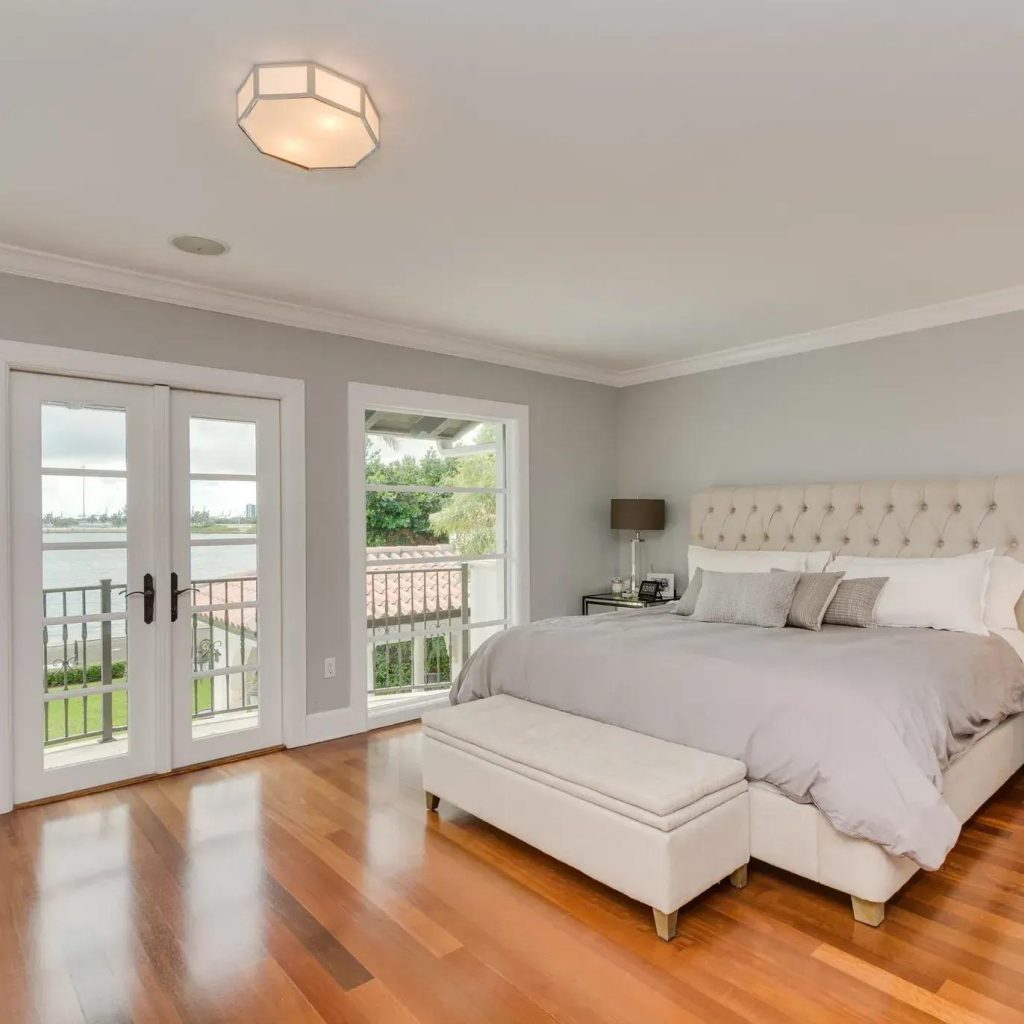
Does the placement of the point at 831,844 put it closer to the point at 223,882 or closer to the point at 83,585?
the point at 223,882

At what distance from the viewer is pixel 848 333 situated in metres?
4.21

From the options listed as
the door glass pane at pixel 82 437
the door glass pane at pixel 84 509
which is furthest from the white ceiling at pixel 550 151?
the door glass pane at pixel 84 509

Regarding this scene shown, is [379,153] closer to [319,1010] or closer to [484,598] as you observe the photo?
[319,1010]

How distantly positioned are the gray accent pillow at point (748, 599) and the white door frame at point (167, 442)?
2161 mm

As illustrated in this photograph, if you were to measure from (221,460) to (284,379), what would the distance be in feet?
1.81

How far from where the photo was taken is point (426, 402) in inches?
175

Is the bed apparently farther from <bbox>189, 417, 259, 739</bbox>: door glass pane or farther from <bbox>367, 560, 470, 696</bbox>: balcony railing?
<bbox>189, 417, 259, 739</bbox>: door glass pane

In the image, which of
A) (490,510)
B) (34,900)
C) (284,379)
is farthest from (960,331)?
(34,900)

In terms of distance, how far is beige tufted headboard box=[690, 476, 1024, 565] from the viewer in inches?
142

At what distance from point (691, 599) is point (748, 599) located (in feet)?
1.66

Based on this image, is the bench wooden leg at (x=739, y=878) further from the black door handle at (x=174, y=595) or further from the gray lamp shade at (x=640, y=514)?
the gray lamp shade at (x=640, y=514)

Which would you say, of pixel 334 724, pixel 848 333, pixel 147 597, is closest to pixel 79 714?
pixel 147 597

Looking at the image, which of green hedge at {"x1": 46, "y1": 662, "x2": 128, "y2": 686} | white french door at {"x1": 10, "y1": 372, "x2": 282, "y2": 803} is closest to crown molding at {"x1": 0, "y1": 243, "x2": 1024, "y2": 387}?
white french door at {"x1": 10, "y1": 372, "x2": 282, "y2": 803}

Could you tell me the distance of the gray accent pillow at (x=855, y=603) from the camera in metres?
3.41
